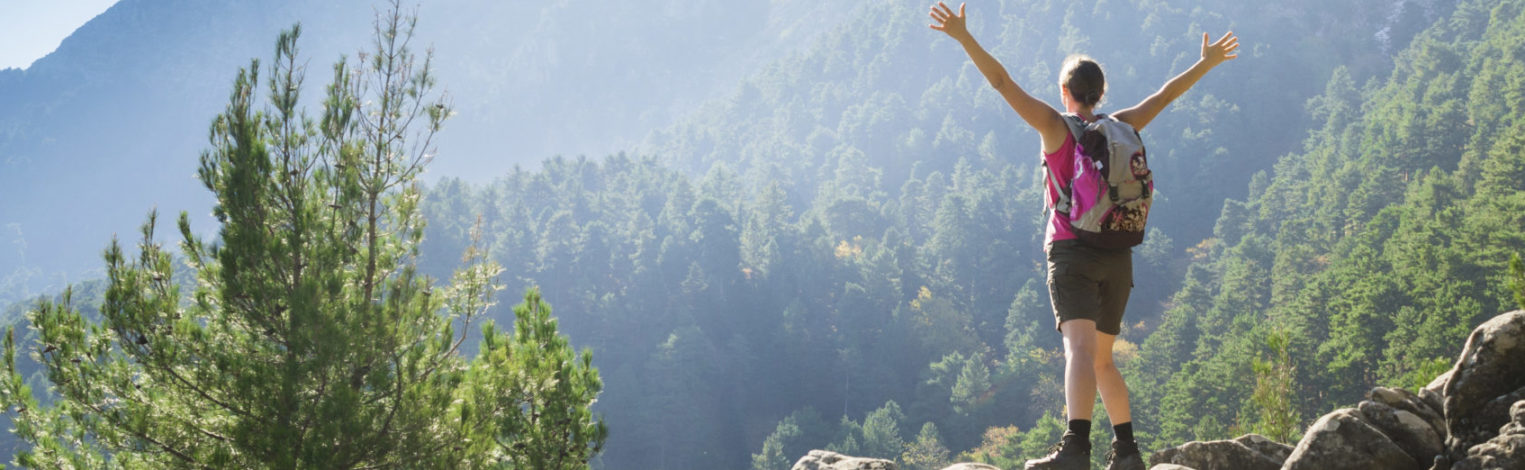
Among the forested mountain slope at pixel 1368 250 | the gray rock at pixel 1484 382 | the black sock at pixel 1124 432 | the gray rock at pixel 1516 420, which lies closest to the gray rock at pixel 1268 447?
the gray rock at pixel 1484 382

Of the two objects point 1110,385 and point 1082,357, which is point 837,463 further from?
point 1082,357

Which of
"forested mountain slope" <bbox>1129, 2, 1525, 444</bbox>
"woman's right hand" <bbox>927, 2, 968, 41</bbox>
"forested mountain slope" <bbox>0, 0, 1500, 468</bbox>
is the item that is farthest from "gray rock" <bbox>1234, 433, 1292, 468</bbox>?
"forested mountain slope" <bbox>0, 0, 1500, 468</bbox>

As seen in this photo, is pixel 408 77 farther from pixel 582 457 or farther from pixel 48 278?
pixel 48 278

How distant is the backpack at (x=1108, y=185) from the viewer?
10.1 ft

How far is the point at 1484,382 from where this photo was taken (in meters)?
3.64

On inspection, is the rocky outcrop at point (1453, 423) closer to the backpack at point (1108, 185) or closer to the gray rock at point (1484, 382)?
the gray rock at point (1484, 382)

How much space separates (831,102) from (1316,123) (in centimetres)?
7424

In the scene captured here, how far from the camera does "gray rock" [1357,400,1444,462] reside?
12.8ft

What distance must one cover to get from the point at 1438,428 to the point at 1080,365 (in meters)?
2.03

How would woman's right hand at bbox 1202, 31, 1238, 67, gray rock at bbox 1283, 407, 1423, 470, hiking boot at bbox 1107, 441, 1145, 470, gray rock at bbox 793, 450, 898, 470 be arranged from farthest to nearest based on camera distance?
gray rock at bbox 793, 450, 898, 470 < woman's right hand at bbox 1202, 31, 1238, 67 < gray rock at bbox 1283, 407, 1423, 470 < hiking boot at bbox 1107, 441, 1145, 470

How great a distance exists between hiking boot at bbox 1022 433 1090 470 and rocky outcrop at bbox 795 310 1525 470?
1163 mm

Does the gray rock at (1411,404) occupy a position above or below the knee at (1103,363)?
below

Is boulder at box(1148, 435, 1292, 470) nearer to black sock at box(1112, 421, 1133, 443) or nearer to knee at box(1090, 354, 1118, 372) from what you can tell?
black sock at box(1112, 421, 1133, 443)

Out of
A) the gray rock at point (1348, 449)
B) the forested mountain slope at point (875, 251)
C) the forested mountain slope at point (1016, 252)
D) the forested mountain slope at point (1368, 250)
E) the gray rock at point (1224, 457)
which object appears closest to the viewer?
the gray rock at point (1348, 449)
